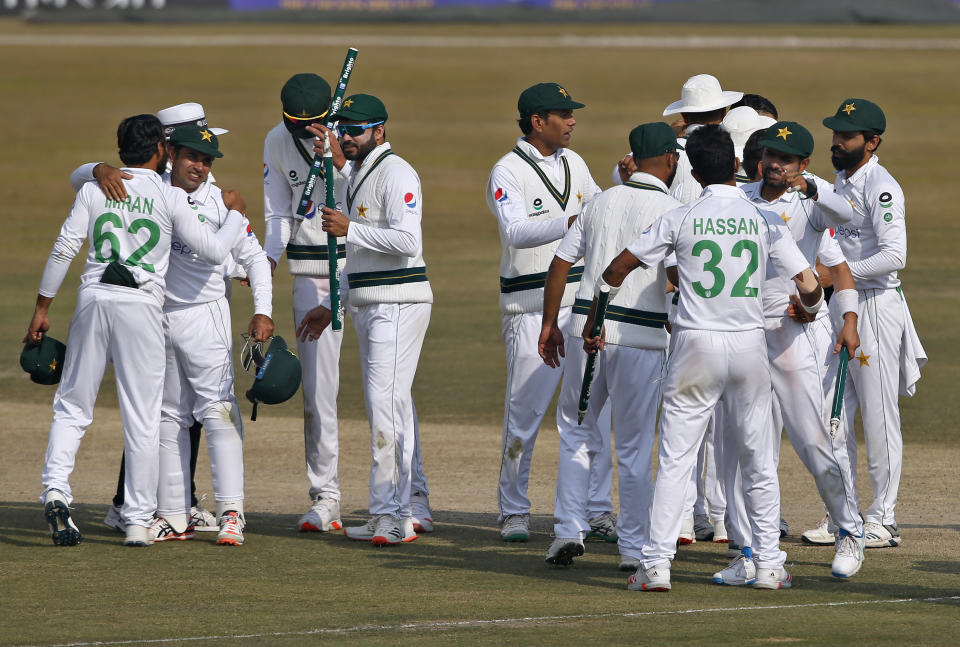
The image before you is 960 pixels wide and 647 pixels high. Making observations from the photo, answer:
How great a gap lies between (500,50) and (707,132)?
34501mm

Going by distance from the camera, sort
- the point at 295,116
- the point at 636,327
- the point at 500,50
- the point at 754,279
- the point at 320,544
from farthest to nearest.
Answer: the point at 500,50 < the point at 295,116 < the point at 320,544 < the point at 636,327 < the point at 754,279

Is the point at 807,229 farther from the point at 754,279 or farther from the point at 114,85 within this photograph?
the point at 114,85

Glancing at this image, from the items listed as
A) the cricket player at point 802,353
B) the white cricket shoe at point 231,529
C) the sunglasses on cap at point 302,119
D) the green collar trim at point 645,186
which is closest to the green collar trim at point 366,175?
the sunglasses on cap at point 302,119

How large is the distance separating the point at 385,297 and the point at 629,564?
212 cm

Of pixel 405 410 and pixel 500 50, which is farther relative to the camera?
pixel 500 50

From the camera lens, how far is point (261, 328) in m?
7.82

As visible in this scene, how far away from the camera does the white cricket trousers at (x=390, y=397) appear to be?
7934 millimetres

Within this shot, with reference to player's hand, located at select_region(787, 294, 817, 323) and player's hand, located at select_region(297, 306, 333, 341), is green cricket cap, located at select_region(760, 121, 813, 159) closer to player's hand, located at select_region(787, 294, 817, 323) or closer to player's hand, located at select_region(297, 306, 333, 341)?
player's hand, located at select_region(787, 294, 817, 323)

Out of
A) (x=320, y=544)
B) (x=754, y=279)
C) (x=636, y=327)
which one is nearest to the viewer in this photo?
(x=754, y=279)

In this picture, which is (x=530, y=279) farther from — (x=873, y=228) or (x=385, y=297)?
(x=873, y=228)

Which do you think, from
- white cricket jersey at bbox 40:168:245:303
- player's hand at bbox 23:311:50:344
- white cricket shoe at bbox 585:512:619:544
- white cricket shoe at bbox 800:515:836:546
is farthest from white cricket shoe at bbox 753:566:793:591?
player's hand at bbox 23:311:50:344

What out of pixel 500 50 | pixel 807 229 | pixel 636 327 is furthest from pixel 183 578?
pixel 500 50

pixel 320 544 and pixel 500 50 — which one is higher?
pixel 500 50

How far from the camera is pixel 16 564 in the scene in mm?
7117
